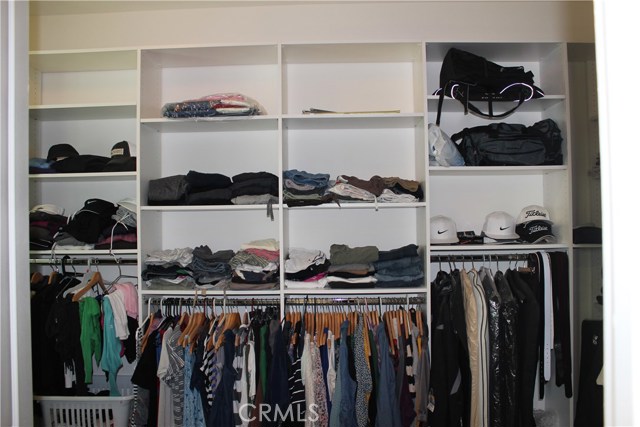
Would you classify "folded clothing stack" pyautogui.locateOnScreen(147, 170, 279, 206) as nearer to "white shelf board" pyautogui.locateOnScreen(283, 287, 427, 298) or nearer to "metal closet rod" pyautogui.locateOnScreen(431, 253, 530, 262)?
"white shelf board" pyautogui.locateOnScreen(283, 287, 427, 298)

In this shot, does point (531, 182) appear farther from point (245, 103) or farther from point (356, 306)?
point (245, 103)

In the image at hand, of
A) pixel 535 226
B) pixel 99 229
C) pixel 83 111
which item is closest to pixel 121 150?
pixel 83 111

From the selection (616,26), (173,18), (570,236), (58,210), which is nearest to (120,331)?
(58,210)

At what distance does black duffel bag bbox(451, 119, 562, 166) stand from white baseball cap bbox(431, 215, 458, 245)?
39cm

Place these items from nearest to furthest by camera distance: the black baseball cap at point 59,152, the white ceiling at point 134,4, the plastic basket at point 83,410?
1. the plastic basket at point 83,410
2. the black baseball cap at point 59,152
3. the white ceiling at point 134,4

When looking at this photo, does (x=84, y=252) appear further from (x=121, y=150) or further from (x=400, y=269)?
(x=400, y=269)

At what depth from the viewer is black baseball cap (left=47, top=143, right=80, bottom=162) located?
243cm

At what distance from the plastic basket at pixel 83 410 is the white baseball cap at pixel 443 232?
197cm

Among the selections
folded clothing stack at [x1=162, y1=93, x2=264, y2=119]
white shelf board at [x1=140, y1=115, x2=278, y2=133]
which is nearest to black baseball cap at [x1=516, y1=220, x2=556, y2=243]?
white shelf board at [x1=140, y1=115, x2=278, y2=133]

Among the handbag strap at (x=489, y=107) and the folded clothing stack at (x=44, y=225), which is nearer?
the handbag strap at (x=489, y=107)

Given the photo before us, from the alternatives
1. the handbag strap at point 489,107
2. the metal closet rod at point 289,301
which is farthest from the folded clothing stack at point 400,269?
the handbag strap at point 489,107

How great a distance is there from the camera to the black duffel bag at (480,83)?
86.0 inches

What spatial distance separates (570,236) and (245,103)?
2.04 m

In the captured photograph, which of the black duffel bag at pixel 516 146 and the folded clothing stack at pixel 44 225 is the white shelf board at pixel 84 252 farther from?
the black duffel bag at pixel 516 146
